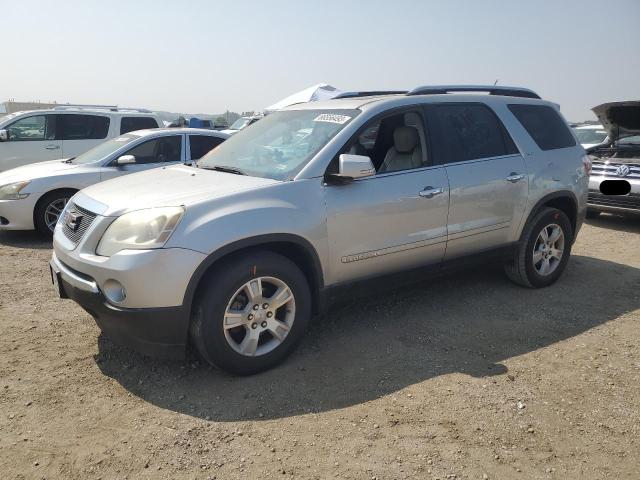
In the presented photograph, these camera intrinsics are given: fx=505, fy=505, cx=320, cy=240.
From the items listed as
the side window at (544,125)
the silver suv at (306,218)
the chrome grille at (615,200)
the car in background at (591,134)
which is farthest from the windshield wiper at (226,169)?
the car in background at (591,134)

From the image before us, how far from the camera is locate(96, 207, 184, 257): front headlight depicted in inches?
115

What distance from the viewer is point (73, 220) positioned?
3.43 metres

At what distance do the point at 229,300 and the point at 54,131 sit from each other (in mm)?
7935

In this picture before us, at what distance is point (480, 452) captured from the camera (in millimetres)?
2580

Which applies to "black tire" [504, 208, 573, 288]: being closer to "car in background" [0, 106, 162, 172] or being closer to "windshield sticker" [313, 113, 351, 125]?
"windshield sticker" [313, 113, 351, 125]

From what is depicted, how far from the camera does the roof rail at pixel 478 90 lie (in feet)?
14.0

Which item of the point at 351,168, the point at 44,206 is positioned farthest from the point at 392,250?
the point at 44,206

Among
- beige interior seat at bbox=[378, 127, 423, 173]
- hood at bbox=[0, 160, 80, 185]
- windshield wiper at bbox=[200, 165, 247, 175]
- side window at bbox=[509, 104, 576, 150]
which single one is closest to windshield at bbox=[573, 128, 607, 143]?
side window at bbox=[509, 104, 576, 150]

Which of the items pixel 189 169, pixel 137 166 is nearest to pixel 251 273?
pixel 189 169

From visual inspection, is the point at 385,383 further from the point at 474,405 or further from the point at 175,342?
the point at 175,342

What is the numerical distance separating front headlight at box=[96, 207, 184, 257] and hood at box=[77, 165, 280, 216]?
2.6 inches

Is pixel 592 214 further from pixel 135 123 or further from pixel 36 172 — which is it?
pixel 36 172

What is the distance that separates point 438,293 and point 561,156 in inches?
70.2

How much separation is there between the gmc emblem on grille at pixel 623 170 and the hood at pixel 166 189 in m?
6.40
